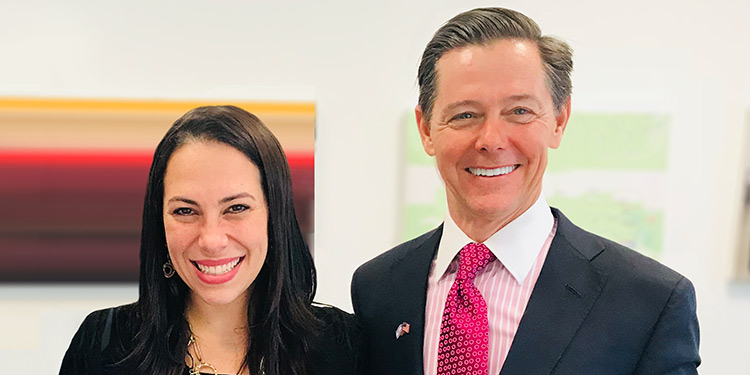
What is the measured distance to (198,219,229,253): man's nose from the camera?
4.96 ft

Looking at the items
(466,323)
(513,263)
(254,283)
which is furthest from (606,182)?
(254,283)

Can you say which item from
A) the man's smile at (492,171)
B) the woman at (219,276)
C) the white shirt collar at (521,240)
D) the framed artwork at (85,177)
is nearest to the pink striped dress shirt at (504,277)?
the white shirt collar at (521,240)

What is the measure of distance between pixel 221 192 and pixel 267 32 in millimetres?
1290

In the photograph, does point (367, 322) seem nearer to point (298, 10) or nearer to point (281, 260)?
point (281, 260)

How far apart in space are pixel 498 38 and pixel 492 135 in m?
0.21

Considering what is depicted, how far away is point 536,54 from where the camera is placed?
62.9 inches

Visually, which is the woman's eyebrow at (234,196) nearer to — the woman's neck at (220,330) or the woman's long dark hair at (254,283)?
the woman's long dark hair at (254,283)

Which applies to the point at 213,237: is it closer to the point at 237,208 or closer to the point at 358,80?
the point at 237,208

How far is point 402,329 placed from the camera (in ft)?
5.47

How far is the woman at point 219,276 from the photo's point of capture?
1.55 meters

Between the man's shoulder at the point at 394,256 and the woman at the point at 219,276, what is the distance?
0.17m

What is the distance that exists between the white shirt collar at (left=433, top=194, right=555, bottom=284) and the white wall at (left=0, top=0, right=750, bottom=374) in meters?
1.13

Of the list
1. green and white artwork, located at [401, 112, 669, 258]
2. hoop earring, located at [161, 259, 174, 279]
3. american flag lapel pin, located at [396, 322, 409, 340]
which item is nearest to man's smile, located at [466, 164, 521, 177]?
american flag lapel pin, located at [396, 322, 409, 340]

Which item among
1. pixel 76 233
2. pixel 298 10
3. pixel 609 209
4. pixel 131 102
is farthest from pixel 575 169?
pixel 76 233
